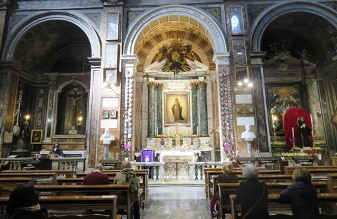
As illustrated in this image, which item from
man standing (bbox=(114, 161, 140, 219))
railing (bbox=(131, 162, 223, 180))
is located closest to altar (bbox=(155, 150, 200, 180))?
railing (bbox=(131, 162, 223, 180))

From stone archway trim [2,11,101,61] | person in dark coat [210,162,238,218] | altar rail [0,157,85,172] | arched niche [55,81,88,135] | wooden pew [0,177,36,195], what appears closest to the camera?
person in dark coat [210,162,238,218]

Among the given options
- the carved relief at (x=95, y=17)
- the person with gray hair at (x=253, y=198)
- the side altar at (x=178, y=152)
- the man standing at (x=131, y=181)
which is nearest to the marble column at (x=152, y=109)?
the side altar at (x=178, y=152)

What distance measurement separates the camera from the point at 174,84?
1304cm

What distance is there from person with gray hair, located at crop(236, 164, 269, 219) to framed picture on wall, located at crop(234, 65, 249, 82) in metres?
7.07

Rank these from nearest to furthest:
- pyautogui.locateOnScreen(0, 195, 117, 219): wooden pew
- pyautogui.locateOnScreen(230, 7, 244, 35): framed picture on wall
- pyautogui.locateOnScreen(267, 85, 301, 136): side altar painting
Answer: pyautogui.locateOnScreen(0, 195, 117, 219): wooden pew
pyautogui.locateOnScreen(230, 7, 244, 35): framed picture on wall
pyautogui.locateOnScreen(267, 85, 301, 136): side altar painting

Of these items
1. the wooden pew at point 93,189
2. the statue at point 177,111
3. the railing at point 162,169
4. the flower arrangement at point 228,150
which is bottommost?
the railing at point 162,169

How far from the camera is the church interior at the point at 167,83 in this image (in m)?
9.16

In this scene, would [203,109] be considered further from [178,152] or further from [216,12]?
[216,12]

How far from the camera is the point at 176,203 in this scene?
5.40 meters

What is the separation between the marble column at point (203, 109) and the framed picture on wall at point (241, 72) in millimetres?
3438

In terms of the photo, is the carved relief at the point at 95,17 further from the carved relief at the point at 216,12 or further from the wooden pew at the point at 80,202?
the wooden pew at the point at 80,202

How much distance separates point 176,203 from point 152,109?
761 cm

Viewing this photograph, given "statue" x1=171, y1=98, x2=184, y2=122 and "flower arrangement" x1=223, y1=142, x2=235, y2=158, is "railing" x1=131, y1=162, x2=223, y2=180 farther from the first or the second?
"statue" x1=171, y1=98, x2=184, y2=122

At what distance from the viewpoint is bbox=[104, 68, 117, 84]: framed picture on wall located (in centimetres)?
948
